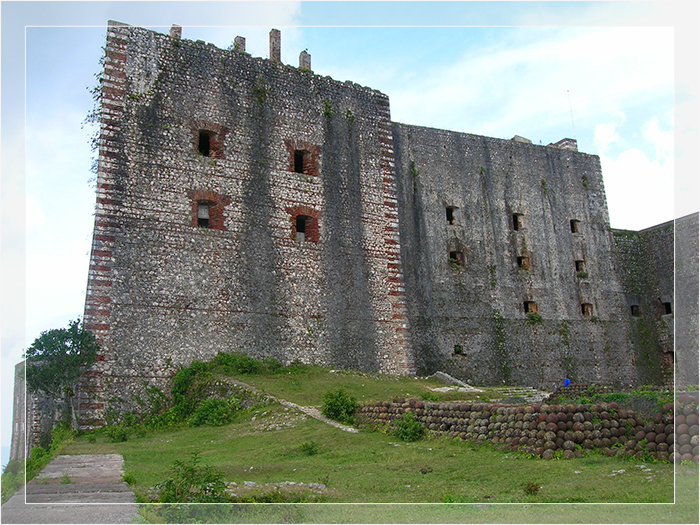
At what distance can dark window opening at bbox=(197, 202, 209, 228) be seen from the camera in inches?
646

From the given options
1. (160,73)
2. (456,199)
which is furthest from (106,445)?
(456,199)

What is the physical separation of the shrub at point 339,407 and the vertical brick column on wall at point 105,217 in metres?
5.24

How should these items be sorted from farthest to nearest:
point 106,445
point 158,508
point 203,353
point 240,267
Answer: point 240,267, point 203,353, point 106,445, point 158,508

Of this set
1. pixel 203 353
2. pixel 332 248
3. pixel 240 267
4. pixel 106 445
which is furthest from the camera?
pixel 332 248

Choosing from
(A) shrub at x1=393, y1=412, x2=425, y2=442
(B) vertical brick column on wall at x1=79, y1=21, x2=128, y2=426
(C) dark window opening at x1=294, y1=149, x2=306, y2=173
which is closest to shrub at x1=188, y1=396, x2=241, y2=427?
(B) vertical brick column on wall at x1=79, y1=21, x2=128, y2=426

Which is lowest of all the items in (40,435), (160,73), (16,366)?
(40,435)

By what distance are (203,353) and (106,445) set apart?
3.94 m

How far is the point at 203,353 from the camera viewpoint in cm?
1526

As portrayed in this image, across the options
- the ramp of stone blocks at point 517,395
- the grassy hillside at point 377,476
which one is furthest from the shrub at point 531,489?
the ramp of stone blocks at point 517,395

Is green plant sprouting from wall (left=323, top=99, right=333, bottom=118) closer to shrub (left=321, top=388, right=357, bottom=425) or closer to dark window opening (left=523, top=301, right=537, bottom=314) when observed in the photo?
shrub (left=321, top=388, right=357, bottom=425)

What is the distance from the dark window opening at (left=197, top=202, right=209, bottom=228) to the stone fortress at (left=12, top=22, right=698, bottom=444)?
0.20 feet

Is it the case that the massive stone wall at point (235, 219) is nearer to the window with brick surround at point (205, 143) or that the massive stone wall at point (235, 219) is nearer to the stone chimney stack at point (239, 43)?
the window with brick surround at point (205, 143)

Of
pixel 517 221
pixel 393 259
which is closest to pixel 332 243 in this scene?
pixel 393 259

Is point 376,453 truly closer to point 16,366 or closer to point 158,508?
point 158,508
